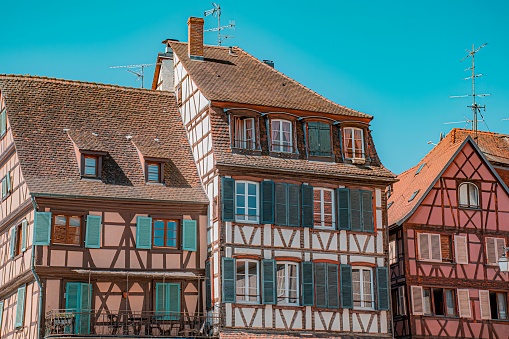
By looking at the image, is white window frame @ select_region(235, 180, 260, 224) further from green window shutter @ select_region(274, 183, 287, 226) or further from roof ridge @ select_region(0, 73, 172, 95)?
roof ridge @ select_region(0, 73, 172, 95)

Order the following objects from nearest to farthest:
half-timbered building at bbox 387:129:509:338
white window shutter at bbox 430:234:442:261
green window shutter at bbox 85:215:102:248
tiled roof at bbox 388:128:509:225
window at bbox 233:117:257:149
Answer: green window shutter at bbox 85:215:102:248 < window at bbox 233:117:257:149 < half-timbered building at bbox 387:129:509:338 < white window shutter at bbox 430:234:442:261 < tiled roof at bbox 388:128:509:225

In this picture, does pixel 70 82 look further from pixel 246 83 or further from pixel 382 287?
pixel 382 287

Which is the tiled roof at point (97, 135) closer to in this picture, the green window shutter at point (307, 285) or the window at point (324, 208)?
the window at point (324, 208)

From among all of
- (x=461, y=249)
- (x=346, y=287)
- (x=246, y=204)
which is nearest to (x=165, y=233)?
(x=246, y=204)

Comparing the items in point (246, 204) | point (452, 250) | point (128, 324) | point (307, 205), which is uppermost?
point (307, 205)

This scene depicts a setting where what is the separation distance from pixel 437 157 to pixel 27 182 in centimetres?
1806

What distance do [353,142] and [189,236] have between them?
7588 mm

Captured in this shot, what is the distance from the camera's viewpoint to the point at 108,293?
36.1m

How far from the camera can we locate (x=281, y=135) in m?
38.9

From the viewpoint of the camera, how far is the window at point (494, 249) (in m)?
42.5

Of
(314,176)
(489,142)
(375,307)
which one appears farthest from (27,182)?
(489,142)

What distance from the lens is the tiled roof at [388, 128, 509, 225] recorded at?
140 feet

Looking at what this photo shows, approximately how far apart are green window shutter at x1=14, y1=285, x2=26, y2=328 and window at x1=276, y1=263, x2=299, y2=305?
29.7 ft

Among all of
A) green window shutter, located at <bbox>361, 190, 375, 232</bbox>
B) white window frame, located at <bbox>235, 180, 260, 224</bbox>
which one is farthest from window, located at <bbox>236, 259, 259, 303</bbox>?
green window shutter, located at <bbox>361, 190, 375, 232</bbox>
